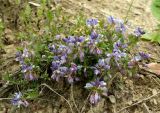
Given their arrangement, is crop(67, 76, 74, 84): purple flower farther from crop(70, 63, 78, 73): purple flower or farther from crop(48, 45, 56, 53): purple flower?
crop(48, 45, 56, 53): purple flower

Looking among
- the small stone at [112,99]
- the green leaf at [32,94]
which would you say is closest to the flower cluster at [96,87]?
the small stone at [112,99]

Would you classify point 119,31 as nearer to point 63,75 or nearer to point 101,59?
point 101,59

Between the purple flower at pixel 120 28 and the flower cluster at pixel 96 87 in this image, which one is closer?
the flower cluster at pixel 96 87

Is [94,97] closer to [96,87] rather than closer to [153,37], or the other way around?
[96,87]

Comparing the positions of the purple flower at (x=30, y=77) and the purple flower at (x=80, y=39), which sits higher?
the purple flower at (x=80, y=39)

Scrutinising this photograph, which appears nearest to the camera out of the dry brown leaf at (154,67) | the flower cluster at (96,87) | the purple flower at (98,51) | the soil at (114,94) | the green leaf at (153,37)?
the flower cluster at (96,87)

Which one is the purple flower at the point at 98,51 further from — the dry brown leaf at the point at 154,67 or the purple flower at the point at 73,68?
the dry brown leaf at the point at 154,67

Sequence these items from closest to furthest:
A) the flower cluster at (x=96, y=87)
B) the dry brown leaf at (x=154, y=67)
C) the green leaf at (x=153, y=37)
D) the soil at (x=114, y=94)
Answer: the flower cluster at (x=96, y=87), the soil at (x=114, y=94), the dry brown leaf at (x=154, y=67), the green leaf at (x=153, y=37)

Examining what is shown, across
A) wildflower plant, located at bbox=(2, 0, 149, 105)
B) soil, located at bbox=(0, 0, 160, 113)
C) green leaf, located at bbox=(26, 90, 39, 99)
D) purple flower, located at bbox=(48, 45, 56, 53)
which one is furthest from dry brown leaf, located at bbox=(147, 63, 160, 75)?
green leaf, located at bbox=(26, 90, 39, 99)

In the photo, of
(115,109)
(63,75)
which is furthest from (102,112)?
(63,75)
